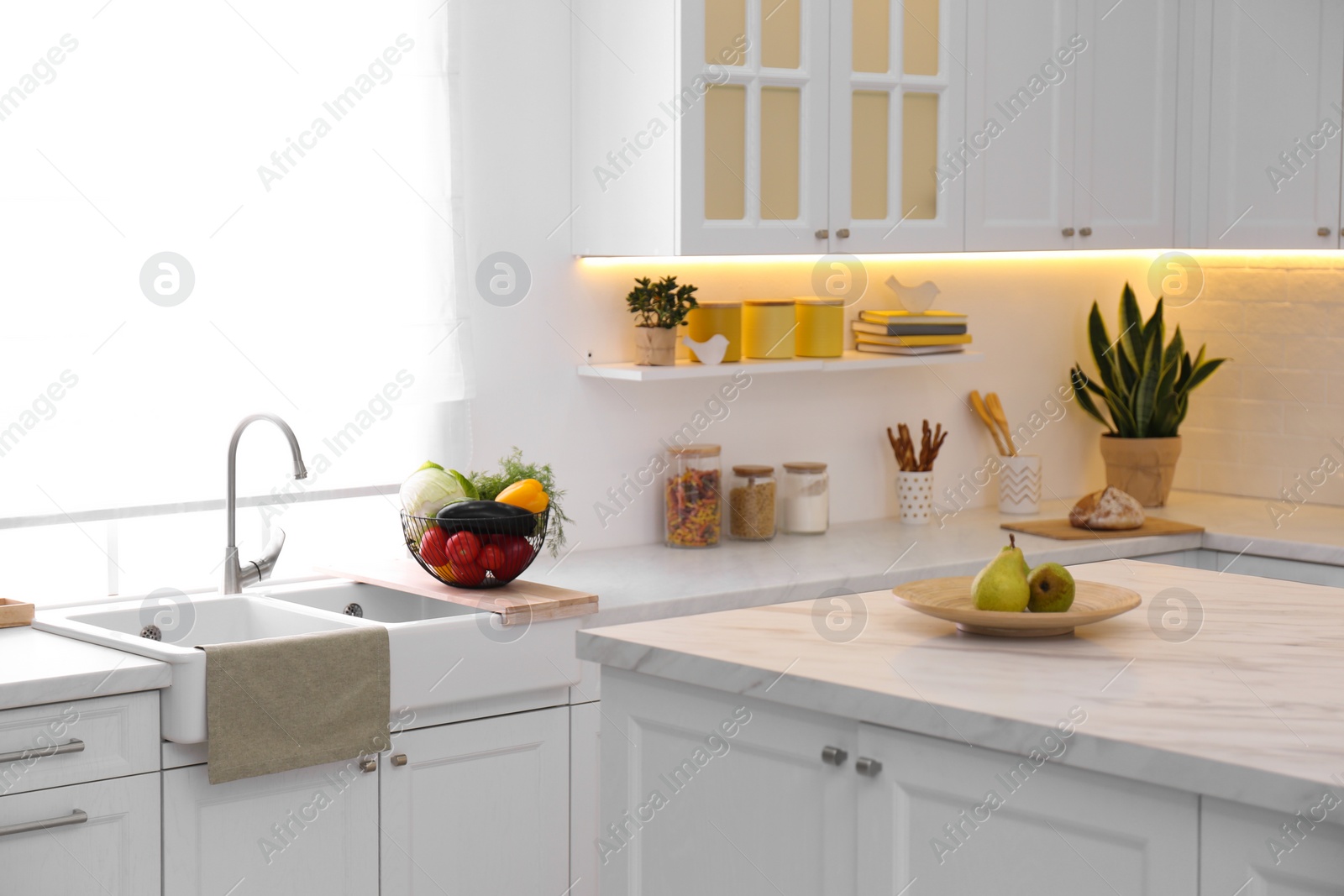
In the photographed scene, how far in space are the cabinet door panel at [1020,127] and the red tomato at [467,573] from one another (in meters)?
1.60

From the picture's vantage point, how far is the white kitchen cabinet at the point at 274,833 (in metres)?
2.44

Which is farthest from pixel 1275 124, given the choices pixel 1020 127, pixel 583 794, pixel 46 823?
pixel 46 823

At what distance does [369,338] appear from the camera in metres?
3.22

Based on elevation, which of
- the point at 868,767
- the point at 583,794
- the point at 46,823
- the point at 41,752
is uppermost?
the point at 868,767

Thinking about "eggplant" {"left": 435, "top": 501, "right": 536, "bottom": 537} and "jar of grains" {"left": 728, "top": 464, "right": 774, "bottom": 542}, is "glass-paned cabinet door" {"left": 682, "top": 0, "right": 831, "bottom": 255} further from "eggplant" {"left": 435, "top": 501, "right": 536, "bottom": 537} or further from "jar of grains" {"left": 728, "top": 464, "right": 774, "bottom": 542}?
"eggplant" {"left": 435, "top": 501, "right": 536, "bottom": 537}

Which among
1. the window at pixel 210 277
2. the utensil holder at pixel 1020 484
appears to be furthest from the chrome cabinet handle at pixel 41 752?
the utensil holder at pixel 1020 484

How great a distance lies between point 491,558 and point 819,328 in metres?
1.18

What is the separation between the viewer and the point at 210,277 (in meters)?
3.02

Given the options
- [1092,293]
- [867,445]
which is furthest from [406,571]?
[1092,293]

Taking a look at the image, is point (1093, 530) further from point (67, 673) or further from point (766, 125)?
point (67, 673)

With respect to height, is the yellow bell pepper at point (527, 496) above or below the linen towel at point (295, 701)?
above

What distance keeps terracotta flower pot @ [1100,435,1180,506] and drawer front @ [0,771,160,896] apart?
9.51 ft

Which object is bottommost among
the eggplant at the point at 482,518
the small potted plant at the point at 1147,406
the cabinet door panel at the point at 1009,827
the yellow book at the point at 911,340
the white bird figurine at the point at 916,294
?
the cabinet door panel at the point at 1009,827

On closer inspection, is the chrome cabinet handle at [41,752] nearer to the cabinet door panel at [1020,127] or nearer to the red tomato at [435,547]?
the red tomato at [435,547]
